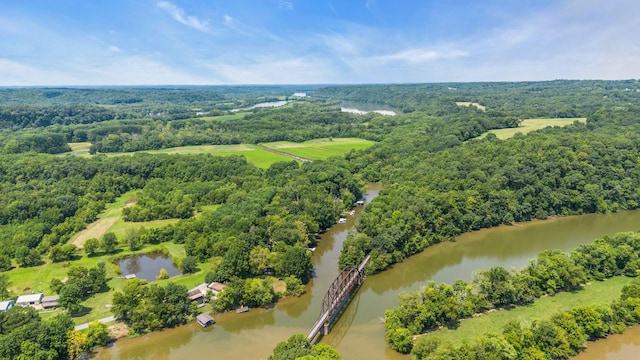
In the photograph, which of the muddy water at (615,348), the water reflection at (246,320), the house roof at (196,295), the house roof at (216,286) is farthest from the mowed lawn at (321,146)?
the muddy water at (615,348)

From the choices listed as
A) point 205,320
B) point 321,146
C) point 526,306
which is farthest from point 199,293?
point 321,146

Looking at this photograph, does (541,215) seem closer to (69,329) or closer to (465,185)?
(465,185)

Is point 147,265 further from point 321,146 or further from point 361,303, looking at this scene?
point 321,146

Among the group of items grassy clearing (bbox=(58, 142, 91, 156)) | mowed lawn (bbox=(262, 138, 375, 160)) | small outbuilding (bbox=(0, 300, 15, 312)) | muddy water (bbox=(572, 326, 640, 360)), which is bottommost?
muddy water (bbox=(572, 326, 640, 360))

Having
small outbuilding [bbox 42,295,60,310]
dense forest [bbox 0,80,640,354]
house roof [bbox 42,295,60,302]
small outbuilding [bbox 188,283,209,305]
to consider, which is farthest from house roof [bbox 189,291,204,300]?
house roof [bbox 42,295,60,302]

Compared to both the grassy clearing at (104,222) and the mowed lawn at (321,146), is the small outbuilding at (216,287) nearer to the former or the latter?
the grassy clearing at (104,222)

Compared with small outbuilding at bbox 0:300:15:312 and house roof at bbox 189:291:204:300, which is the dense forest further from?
small outbuilding at bbox 0:300:15:312
